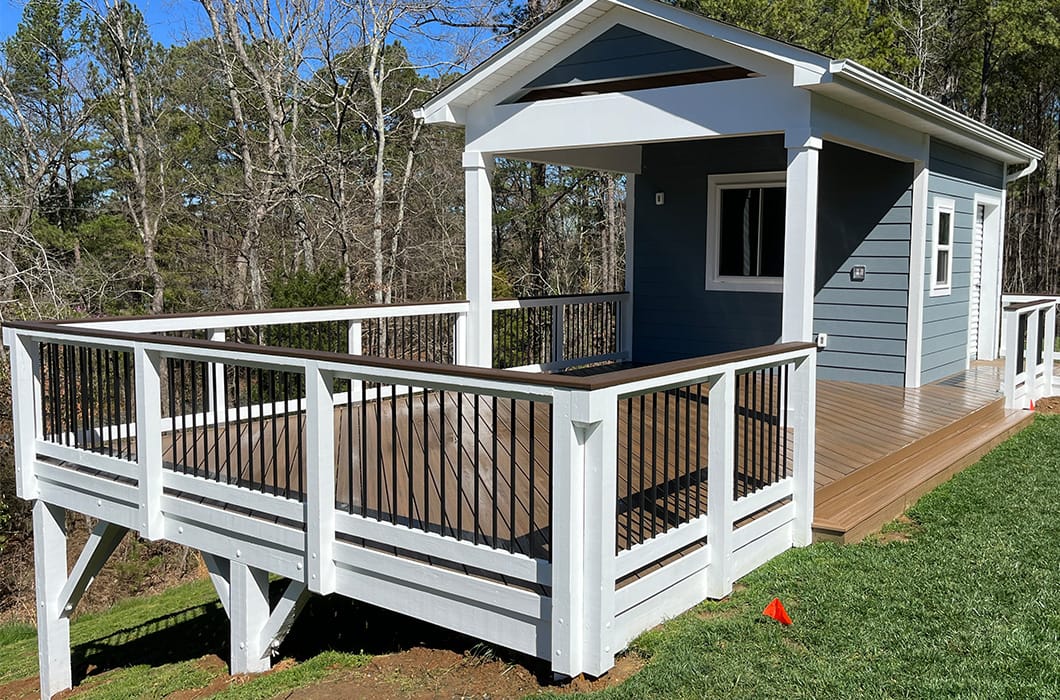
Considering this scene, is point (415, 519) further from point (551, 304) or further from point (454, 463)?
point (551, 304)

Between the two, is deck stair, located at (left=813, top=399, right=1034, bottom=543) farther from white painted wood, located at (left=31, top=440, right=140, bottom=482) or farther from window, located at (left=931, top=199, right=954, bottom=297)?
white painted wood, located at (left=31, top=440, right=140, bottom=482)

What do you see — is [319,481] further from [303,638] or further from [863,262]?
[863,262]

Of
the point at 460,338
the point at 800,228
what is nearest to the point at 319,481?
the point at 800,228

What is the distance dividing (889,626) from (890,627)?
0.04 feet

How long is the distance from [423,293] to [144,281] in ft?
19.0

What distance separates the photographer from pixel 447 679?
12.6 ft

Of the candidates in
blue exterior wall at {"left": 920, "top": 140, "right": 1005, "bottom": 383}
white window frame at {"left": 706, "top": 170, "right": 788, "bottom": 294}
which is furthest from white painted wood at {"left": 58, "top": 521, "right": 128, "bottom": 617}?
blue exterior wall at {"left": 920, "top": 140, "right": 1005, "bottom": 383}

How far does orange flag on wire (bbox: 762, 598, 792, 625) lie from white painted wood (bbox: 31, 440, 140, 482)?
3.56 m

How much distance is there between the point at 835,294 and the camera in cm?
907

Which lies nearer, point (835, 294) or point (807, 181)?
point (807, 181)

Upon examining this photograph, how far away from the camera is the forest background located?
15.4 meters

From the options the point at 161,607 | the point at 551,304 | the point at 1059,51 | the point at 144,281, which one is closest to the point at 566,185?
the point at 144,281

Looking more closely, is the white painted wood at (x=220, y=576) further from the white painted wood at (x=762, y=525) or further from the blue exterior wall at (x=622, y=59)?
the blue exterior wall at (x=622, y=59)

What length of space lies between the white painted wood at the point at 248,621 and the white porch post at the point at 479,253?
3526mm
